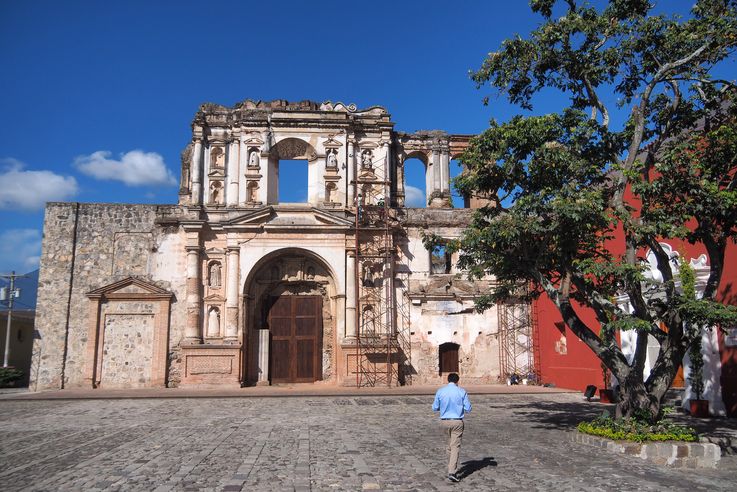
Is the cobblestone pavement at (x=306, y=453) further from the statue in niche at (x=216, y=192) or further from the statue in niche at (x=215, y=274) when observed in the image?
the statue in niche at (x=216, y=192)

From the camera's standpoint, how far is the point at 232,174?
24.2m

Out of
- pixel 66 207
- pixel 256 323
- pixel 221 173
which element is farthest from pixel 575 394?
pixel 66 207

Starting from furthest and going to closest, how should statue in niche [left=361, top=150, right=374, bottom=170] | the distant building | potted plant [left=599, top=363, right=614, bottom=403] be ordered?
the distant building → statue in niche [left=361, top=150, right=374, bottom=170] → potted plant [left=599, top=363, right=614, bottom=403]

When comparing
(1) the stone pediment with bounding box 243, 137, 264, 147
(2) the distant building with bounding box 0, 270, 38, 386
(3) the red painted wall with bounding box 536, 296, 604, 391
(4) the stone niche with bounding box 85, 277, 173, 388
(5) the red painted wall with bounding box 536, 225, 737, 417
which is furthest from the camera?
(2) the distant building with bounding box 0, 270, 38, 386

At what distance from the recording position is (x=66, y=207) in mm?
23781

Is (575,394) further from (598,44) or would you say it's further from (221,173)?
(221,173)

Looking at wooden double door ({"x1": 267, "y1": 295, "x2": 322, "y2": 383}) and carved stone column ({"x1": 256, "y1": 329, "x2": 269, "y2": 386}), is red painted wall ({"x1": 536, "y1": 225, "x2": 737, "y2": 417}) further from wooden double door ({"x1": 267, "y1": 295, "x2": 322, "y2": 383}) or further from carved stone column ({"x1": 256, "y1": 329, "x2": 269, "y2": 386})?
carved stone column ({"x1": 256, "y1": 329, "x2": 269, "y2": 386})

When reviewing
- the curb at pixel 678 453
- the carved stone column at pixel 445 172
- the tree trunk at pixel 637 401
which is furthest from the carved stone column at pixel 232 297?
the curb at pixel 678 453

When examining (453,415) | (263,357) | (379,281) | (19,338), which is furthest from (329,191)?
(19,338)

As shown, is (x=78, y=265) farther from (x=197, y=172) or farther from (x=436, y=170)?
(x=436, y=170)

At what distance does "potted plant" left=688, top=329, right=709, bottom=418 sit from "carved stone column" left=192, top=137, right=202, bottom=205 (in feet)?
58.6

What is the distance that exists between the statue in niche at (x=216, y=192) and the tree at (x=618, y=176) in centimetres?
1431

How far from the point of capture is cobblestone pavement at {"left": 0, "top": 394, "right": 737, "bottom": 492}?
7723 millimetres

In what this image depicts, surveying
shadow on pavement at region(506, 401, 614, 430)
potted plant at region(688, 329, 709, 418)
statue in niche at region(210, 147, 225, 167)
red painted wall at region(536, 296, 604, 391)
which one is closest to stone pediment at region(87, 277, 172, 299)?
statue in niche at region(210, 147, 225, 167)
